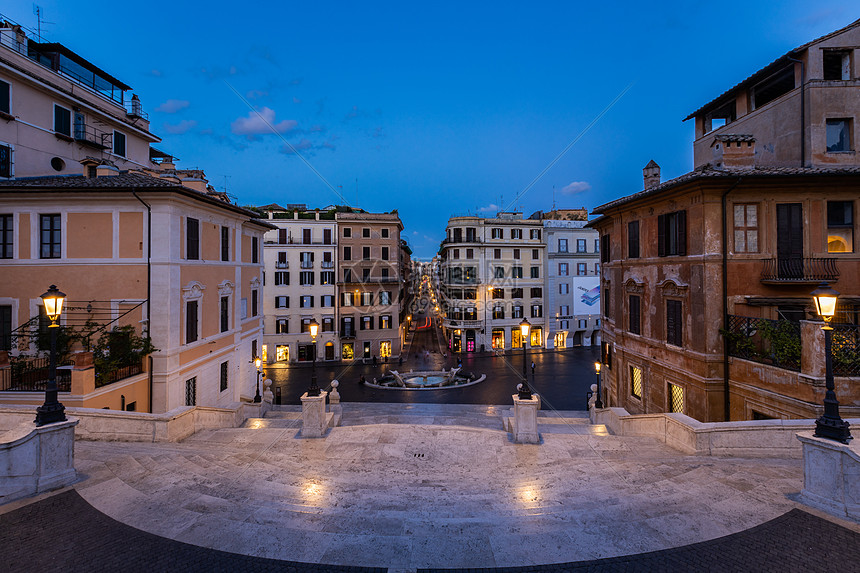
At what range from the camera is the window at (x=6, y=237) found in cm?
1633

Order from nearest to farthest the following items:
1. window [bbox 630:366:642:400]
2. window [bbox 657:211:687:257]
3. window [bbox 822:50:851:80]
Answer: window [bbox 657:211:687:257] → window [bbox 822:50:851:80] → window [bbox 630:366:642:400]

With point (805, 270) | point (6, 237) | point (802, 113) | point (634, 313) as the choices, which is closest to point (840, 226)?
point (805, 270)

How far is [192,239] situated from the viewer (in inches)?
707

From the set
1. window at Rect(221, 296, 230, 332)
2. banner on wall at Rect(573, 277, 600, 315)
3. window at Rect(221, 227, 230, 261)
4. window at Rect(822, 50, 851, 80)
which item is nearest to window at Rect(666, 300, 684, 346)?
window at Rect(822, 50, 851, 80)

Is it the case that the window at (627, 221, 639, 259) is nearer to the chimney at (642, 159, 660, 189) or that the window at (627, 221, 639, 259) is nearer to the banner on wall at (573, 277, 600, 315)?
the chimney at (642, 159, 660, 189)

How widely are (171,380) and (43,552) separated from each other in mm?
12157

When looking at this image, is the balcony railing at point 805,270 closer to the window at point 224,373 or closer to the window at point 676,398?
the window at point 676,398

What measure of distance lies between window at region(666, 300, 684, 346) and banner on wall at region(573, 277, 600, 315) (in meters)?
34.4

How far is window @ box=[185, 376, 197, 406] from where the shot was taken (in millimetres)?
17862

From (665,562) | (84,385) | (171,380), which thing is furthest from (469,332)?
(665,562)

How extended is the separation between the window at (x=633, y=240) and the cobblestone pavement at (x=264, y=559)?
13807 mm

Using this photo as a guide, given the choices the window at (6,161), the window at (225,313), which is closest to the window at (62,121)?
the window at (6,161)

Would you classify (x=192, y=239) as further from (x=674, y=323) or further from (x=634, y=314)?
(x=674, y=323)

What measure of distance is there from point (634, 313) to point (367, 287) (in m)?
30.2
